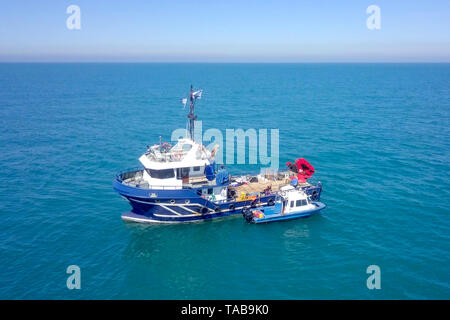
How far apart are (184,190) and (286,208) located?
1119cm

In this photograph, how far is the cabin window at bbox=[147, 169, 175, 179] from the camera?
32.2 m

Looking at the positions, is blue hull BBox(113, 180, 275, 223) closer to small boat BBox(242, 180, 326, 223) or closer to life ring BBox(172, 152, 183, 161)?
small boat BBox(242, 180, 326, 223)

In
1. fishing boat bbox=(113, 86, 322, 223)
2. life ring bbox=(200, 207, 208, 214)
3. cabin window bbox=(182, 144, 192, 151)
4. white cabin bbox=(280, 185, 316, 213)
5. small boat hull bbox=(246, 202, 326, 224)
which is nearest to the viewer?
fishing boat bbox=(113, 86, 322, 223)

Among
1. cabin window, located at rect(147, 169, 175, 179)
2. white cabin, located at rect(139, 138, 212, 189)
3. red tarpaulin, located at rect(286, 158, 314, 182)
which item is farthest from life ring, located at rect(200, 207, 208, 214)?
red tarpaulin, located at rect(286, 158, 314, 182)

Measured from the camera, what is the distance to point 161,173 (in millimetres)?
32250

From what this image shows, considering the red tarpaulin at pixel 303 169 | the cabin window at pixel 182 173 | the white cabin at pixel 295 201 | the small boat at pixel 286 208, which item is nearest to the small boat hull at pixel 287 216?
the small boat at pixel 286 208

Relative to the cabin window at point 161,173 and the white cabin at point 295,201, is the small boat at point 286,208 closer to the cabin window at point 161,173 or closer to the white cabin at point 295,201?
the white cabin at point 295,201

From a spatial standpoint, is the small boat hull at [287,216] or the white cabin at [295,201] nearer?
the small boat hull at [287,216]

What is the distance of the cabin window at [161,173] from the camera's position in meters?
32.2

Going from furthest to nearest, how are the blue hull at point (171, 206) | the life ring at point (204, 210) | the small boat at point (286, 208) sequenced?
the small boat at point (286, 208), the life ring at point (204, 210), the blue hull at point (171, 206)

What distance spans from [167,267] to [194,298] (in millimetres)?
4406

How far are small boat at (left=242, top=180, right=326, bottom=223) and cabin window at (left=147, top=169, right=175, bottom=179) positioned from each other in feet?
28.5

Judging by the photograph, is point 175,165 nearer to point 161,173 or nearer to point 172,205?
point 161,173
